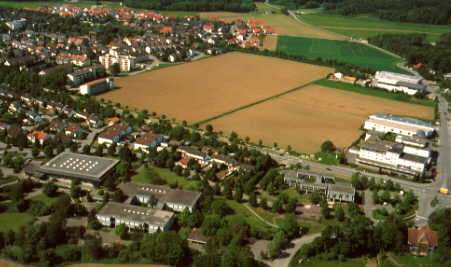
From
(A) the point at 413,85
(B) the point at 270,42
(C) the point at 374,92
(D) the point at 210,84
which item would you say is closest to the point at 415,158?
(C) the point at 374,92

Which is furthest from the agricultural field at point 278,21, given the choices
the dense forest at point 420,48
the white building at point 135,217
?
the white building at point 135,217

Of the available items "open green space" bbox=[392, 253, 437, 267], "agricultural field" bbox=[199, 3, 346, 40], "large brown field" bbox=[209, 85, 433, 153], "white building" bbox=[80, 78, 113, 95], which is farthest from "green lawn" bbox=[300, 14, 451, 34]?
"open green space" bbox=[392, 253, 437, 267]

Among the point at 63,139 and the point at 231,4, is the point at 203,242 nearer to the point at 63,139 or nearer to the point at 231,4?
the point at 63,139

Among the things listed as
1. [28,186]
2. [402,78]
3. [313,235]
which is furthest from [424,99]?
[28,186]

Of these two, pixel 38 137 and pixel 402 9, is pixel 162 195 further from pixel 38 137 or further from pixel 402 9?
pixel 402 9

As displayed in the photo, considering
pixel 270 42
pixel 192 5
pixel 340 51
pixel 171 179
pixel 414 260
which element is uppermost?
pixel 192 5

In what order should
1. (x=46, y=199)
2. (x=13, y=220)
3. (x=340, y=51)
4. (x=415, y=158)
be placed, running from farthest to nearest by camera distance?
(x=340, y=51) → (x=415, y=158) → (x=46, y=199) → (x=13, y=220)

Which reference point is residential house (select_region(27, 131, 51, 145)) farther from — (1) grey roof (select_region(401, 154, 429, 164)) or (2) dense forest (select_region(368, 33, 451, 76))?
(2) dense forest (select_region(368, 33, 451, 76))
